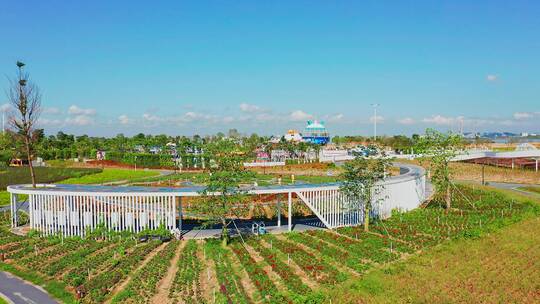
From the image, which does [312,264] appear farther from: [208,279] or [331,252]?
[208,279]

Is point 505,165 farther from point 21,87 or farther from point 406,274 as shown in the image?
point 21,87

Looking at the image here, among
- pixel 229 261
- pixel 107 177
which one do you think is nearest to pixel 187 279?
pixel 229 261

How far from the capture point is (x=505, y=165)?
64938 mm

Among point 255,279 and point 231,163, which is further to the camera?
point 231,163

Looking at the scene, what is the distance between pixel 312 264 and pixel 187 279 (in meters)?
5.66

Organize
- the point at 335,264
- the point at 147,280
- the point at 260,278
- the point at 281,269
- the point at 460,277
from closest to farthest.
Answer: the point at 260,278 → the point at 147,280 → the point at 460,277 → the point at 281,269 → the point at 335,264

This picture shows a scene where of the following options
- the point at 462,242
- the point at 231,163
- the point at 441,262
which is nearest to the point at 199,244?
the point at 231,163

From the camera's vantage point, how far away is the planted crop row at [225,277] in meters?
17.5

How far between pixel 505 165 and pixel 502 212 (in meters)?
35.9

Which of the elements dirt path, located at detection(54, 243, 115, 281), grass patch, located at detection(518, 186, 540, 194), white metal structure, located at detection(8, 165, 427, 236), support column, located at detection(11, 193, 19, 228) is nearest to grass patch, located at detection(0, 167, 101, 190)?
support column, located at detection(11, 193, 19, 228)

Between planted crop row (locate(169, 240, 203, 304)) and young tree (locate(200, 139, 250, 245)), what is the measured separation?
220 cm

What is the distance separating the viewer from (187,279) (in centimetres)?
1958

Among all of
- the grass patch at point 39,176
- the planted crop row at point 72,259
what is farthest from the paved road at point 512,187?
the grass patch at point 39,176

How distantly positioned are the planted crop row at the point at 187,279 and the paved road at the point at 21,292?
Answer: 469cm
